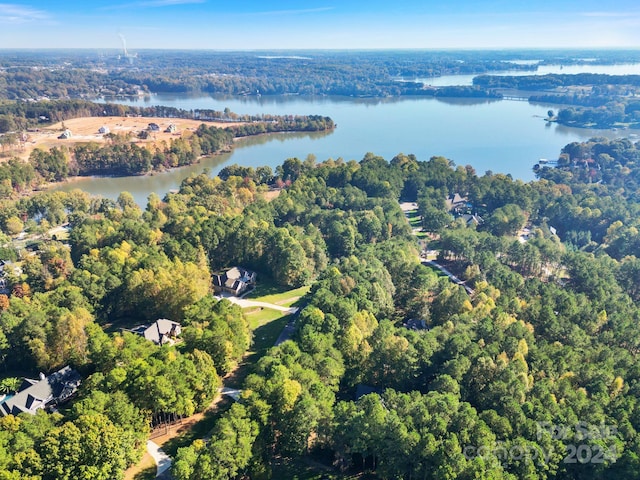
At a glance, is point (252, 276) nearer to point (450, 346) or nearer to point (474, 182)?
point (450, 346)

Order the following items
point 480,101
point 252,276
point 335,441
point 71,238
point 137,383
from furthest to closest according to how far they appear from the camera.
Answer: point 480,101, point 71,238, point 252,276, point 137,383, point 335,441

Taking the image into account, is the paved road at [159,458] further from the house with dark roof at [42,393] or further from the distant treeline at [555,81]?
the distant treeline at [555,81]

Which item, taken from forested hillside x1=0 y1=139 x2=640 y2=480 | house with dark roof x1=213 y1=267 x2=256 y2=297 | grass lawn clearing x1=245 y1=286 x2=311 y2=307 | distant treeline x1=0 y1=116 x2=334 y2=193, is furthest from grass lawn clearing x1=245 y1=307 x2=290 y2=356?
distant treeline x1=0 y1=116 x2=334 y2=193

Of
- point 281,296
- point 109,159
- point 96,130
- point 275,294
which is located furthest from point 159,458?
point 96,130

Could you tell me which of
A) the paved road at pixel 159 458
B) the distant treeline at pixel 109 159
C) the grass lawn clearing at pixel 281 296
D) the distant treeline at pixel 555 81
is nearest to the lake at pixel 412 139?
the distant treeline at pixel 109 159

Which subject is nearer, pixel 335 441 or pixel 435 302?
pixel 335 441

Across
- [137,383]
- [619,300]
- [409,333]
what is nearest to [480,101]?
[619,300]
